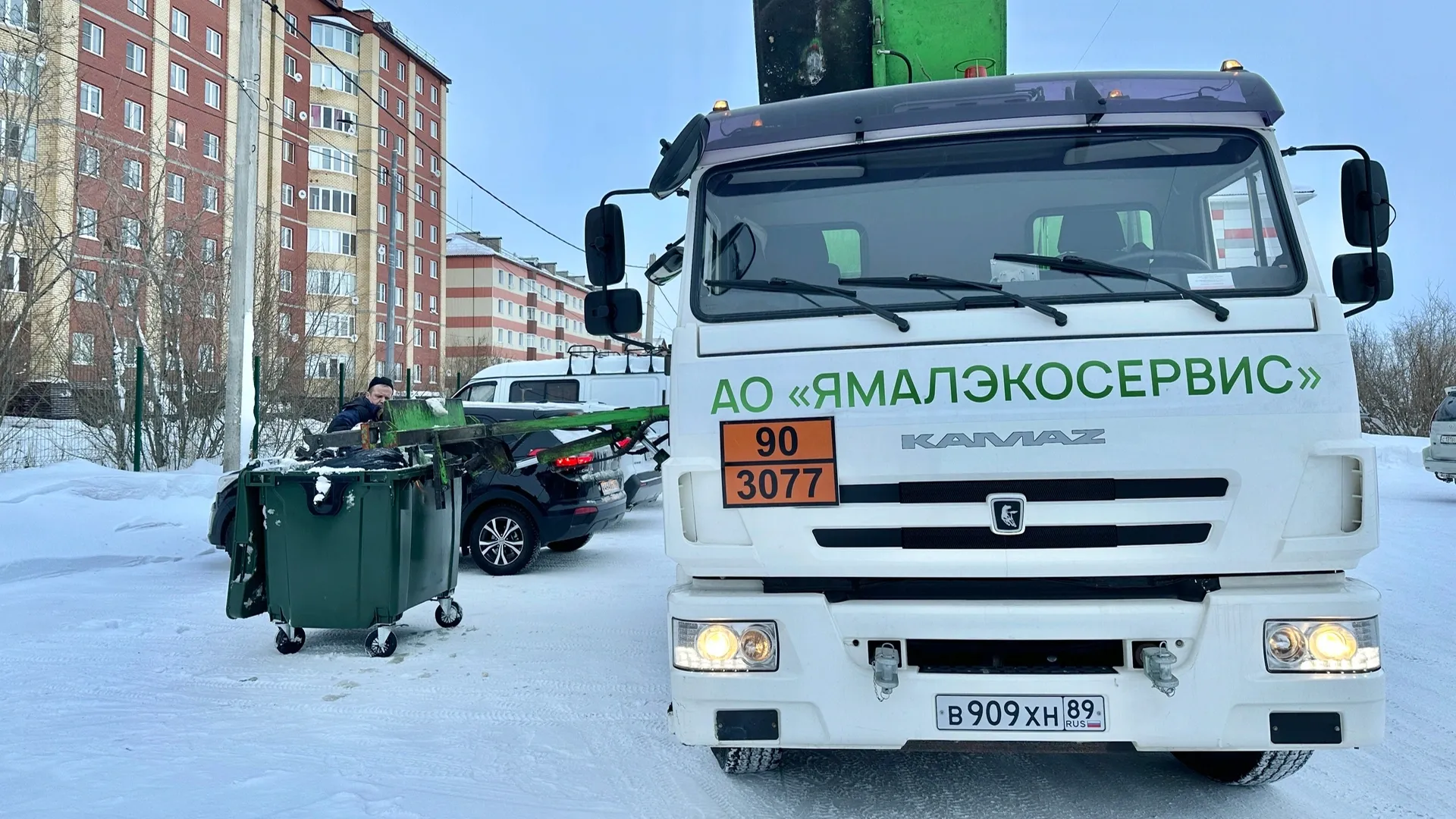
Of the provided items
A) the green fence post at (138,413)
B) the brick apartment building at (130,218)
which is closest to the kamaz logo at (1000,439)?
the brick apartment building at (130,218)

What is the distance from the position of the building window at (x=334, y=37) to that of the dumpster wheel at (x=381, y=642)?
172ft

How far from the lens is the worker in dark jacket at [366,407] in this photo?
7949 mm

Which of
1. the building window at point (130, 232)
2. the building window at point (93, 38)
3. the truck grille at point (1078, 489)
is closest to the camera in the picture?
the truck grille at point (1078, 489)

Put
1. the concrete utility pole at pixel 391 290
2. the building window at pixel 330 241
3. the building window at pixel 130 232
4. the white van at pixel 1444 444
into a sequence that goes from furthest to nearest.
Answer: the building window at pixel 330 241
the concrete utility pole at pixel 391 290
the building window at pixel 130 232
the white van at pixel 1444 444

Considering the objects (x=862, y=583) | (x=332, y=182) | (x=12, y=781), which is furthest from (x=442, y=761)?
(x=332, y=182)

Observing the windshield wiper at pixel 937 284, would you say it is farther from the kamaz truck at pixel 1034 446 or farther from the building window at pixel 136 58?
the building window at pixel 136 58

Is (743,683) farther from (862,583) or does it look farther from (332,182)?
(332,182)

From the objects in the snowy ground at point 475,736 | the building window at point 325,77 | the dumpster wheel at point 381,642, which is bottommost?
the snowy ground at point 475,736

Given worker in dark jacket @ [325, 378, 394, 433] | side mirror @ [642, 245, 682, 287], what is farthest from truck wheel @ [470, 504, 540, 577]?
side mirror @ [642, 245, 682, 287]

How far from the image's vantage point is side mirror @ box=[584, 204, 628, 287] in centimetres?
409

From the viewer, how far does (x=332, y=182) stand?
5066cm

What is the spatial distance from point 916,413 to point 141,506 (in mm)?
10451

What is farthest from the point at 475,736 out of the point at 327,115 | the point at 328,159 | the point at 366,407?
the point at 327,115

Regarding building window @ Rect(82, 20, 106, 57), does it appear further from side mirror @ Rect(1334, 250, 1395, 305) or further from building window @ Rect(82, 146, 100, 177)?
side mirror @ Rect(1334, 250, 1395, 305)
